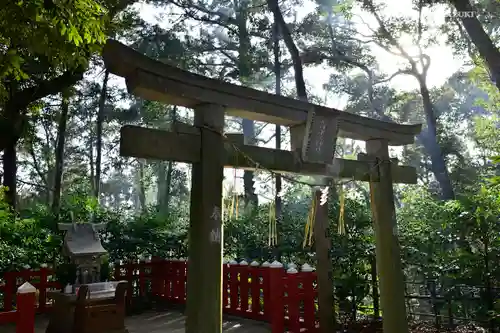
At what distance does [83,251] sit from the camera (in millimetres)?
6668

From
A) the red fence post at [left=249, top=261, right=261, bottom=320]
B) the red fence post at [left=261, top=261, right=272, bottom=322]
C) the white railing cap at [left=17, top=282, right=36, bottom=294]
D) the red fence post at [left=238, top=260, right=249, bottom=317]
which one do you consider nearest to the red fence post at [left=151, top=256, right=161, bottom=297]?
the red fence post at [left=238, top=260, right=249, bottom=317]

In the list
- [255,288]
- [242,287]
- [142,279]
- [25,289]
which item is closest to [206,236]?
[25,289]

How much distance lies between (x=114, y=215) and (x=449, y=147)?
657 inches

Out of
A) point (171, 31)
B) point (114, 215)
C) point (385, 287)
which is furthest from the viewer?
point (171, 31)

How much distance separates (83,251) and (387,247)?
4984 millimetres

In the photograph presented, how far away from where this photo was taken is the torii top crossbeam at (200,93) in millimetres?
3416

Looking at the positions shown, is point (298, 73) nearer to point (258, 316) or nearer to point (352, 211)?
point (352, 211)

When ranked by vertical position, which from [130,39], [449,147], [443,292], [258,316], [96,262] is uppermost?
[130,39]

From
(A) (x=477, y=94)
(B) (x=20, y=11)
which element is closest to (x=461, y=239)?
(B) (x=20, y=11)

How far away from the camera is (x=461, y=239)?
6824mm

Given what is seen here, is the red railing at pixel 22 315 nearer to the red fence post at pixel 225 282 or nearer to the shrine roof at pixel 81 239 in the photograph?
the shrine roof at pixel 81 239

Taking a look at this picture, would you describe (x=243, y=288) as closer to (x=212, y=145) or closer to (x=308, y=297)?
(x=308, y=297)

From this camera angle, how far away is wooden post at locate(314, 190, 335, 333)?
19.4 ft

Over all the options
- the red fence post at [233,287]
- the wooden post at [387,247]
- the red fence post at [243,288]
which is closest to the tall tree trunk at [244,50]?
the red fence post at [233,287]
